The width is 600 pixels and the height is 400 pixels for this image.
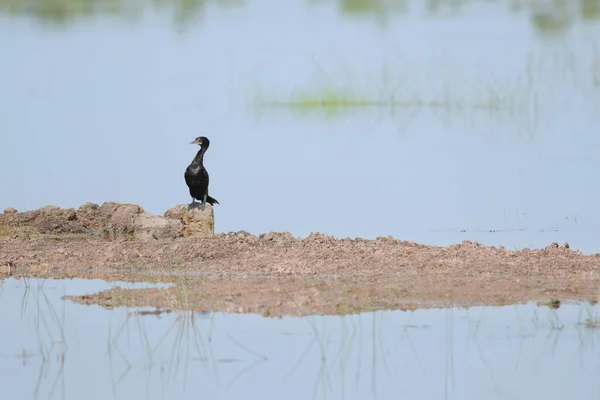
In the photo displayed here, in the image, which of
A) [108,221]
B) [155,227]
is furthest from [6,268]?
[108,221]

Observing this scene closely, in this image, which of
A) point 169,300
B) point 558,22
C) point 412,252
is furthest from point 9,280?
point 558,22

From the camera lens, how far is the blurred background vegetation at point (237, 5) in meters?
30.7

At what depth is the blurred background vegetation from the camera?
30.7 metres

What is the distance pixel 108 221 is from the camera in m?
15.1

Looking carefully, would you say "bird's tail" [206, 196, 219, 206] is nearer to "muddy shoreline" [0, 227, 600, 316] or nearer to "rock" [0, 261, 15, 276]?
"muddy shoreline" [0, 227, 600, 316]

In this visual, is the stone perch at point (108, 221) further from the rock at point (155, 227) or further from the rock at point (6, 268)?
the rock at point (6, 268)

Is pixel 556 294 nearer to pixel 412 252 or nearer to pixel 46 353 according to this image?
pixel 412 252

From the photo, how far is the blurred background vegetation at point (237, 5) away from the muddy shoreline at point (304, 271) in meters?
17.7

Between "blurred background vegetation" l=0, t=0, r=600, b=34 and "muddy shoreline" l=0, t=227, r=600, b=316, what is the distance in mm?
17666

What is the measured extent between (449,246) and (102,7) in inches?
845

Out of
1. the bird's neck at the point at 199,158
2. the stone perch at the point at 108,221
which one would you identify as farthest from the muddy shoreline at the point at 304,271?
the bird's neck at the point at 199,158

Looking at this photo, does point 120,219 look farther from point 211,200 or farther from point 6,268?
point 6,268

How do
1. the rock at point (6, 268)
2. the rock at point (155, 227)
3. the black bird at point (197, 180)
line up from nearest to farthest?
the rock at point (6, 268), the rock at point (155, 227), the black bird at point (197, 180)

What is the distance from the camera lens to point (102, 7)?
107 feet
